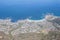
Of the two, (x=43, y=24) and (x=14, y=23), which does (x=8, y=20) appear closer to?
(x=14, y=23)

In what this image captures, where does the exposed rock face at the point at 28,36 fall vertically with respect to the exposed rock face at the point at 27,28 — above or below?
below

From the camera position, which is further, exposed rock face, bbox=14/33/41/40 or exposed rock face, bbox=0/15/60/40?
exposed rock face, bbox=0/15/60/40

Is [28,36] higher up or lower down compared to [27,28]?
lower down

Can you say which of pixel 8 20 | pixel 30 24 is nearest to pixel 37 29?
pixel 30 24

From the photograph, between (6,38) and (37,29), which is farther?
(37,29)

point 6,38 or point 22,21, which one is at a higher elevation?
Result: point 22,21

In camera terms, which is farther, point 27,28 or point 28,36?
point 27,28

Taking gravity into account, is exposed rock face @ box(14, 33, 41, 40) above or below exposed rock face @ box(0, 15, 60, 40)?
below

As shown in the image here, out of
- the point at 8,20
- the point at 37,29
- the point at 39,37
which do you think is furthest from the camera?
the point at 8,20

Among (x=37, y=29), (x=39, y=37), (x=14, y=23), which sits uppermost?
(x=14, y=23)

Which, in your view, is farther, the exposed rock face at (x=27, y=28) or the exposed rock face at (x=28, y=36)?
the exposed rock face at (x=27, y=28)

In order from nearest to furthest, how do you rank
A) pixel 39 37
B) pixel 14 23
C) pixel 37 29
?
pixel 39 37
pixel 37 29
pixel 14 23
